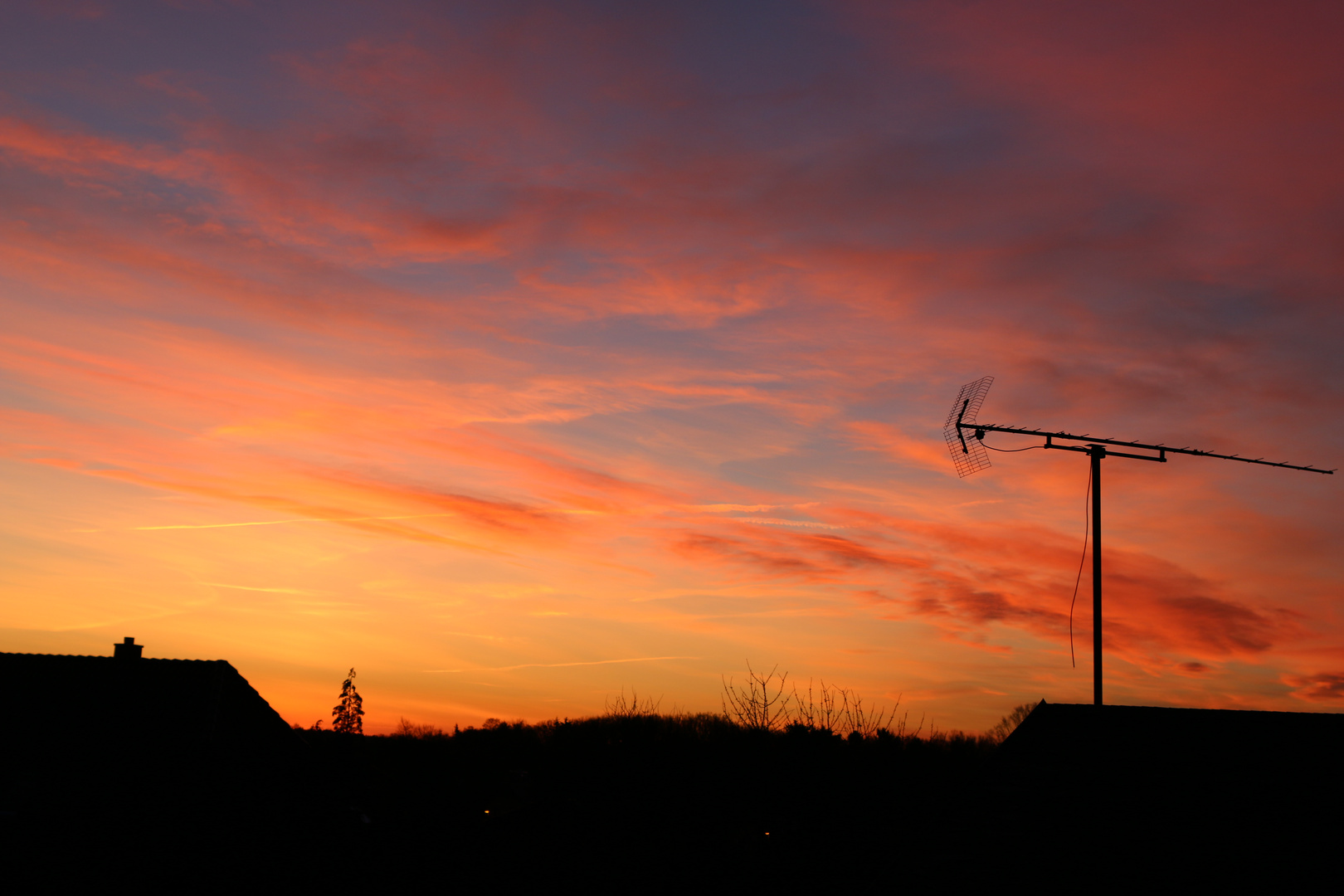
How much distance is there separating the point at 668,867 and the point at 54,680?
28.8m

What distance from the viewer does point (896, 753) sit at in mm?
50312

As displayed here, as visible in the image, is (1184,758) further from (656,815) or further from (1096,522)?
(656,815)

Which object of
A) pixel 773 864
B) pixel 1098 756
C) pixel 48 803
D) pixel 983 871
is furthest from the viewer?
pixel 773 864

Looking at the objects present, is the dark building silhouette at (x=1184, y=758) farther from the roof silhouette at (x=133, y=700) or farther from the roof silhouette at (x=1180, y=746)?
the roof silhouette at (x=133, y=700)

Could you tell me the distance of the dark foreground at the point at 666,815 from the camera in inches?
827

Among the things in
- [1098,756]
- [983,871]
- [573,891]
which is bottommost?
[573,891]

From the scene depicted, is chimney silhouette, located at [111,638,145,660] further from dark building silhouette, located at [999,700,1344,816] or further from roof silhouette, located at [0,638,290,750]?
dark building silhouette, located at [999,700,1344,816]

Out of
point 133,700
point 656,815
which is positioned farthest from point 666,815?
point 133,700

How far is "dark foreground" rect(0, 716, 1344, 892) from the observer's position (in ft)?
68.9

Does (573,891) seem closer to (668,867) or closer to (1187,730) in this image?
(668,867)

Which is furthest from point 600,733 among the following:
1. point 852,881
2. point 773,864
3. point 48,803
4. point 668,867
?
point 48,803

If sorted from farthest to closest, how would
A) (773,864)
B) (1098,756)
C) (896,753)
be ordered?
(896,753) < (773,864) < (1098,756)


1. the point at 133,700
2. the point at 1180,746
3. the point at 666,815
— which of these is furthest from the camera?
the point at 666,815

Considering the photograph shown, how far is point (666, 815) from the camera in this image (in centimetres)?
5372
